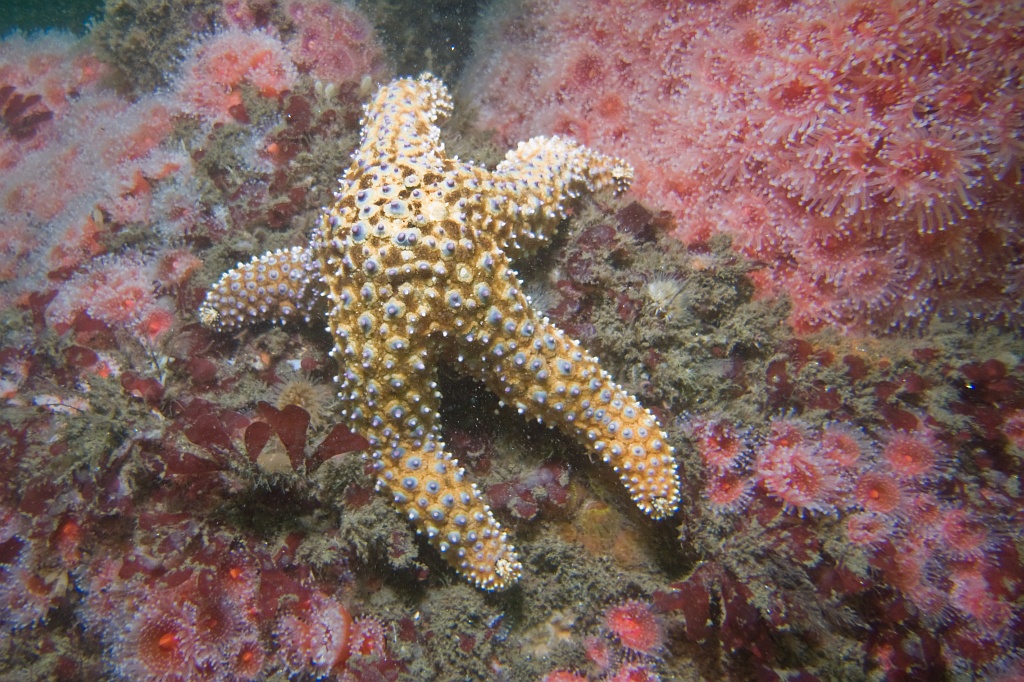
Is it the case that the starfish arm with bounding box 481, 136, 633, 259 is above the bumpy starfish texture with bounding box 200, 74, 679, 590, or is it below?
above

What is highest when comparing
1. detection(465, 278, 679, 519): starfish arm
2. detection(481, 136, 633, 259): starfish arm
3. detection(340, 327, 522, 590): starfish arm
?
detection(481, 136, 633, 259): starfish arm

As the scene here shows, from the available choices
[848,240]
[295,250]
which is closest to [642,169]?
[848,240]

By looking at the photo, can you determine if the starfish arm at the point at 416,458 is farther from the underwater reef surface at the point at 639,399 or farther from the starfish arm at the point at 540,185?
the starfish arm at the point at 540,185

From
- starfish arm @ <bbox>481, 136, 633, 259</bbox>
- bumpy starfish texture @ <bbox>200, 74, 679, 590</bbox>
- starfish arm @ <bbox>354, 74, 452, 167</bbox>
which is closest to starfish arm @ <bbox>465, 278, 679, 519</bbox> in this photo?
bumpy starfish texture @ <bbox>200, 74, 679, 590</bbox>

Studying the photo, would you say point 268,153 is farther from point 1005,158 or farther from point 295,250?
point 1005,158

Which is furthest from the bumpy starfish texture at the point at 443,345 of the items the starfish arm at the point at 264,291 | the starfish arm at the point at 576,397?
the starfish arm at the point at 264,291

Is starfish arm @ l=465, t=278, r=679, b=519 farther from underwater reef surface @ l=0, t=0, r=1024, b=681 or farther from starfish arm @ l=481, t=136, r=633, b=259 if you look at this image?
starfish arm @ l=481, t=136, r=633, b=259
